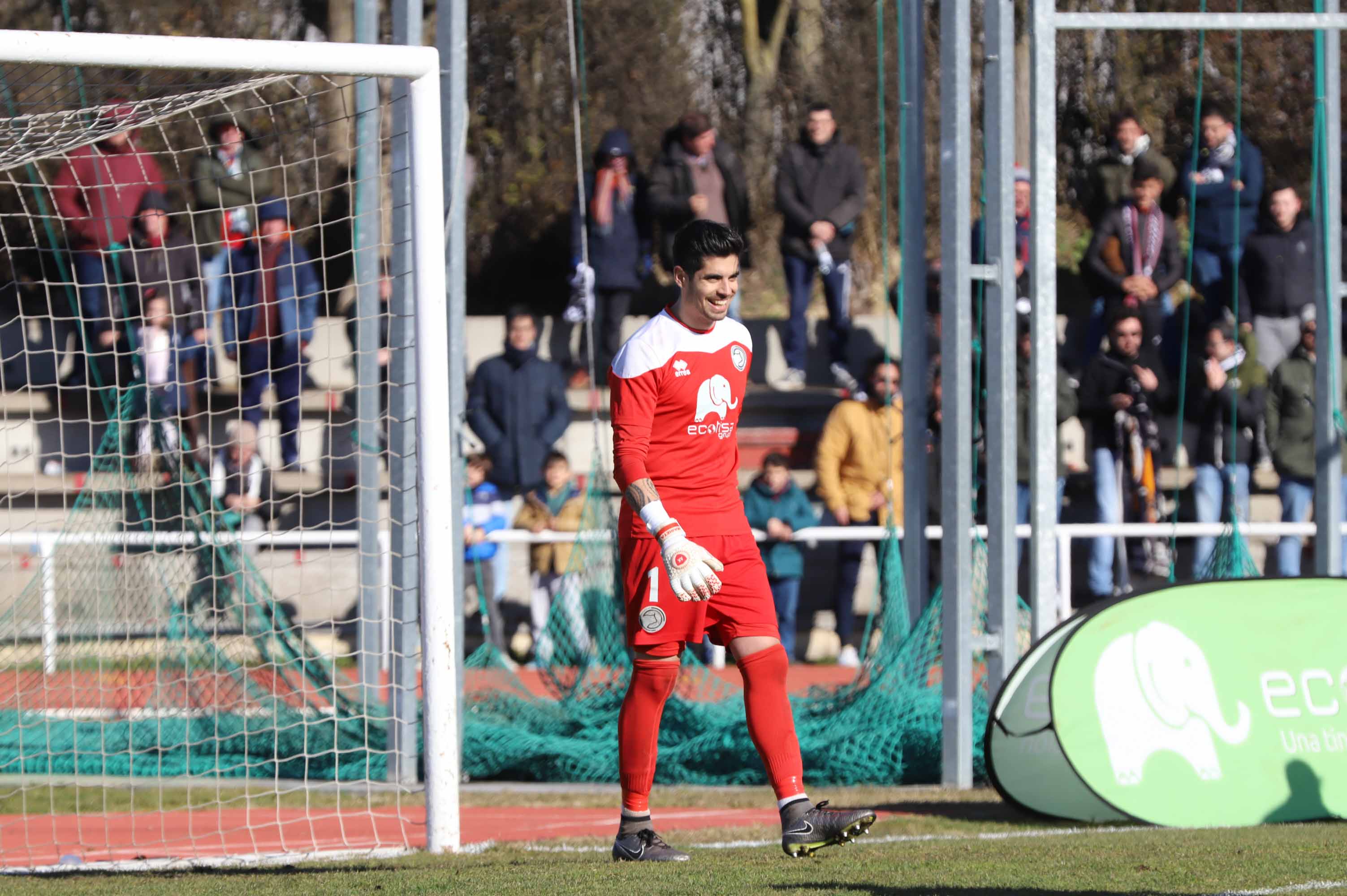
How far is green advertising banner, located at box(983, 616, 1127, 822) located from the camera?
6.04 metres

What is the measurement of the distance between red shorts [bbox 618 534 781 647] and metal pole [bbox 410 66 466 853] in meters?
0.80

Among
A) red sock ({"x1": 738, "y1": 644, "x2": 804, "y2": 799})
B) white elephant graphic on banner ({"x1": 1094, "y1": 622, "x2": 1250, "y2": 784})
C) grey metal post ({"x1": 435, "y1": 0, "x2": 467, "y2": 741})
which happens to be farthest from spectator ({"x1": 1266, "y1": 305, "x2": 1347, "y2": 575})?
red sock ({"x1": 738, "y1": 644, "x2": 804, "y2": 799})

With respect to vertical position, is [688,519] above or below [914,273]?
below

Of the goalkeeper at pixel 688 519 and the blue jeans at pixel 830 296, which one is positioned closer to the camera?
the goalkeeper at pixel 688 519

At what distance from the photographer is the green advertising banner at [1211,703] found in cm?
604

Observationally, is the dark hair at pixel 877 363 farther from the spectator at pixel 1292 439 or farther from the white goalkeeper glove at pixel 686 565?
the white goalkeeper glove at pixel 686 565

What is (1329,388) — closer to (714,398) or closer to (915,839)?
(915,839)

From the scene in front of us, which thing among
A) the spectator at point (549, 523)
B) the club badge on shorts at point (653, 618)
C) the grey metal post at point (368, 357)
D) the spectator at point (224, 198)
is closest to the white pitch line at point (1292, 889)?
the club badge on shorts at point (653, 618)

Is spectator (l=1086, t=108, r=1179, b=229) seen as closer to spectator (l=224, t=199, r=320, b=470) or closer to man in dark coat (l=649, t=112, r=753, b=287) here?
man in dark coat (l=649, t=112, r=753, b=287)

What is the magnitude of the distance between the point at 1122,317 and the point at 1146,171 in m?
1.15

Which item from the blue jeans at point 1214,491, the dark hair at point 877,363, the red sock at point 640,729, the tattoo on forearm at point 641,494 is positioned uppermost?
the dark hair at point 877,363

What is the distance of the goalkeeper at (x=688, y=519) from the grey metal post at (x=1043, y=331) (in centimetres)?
243

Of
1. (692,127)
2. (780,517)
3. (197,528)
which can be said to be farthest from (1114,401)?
(197,528)

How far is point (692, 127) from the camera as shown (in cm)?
1123
